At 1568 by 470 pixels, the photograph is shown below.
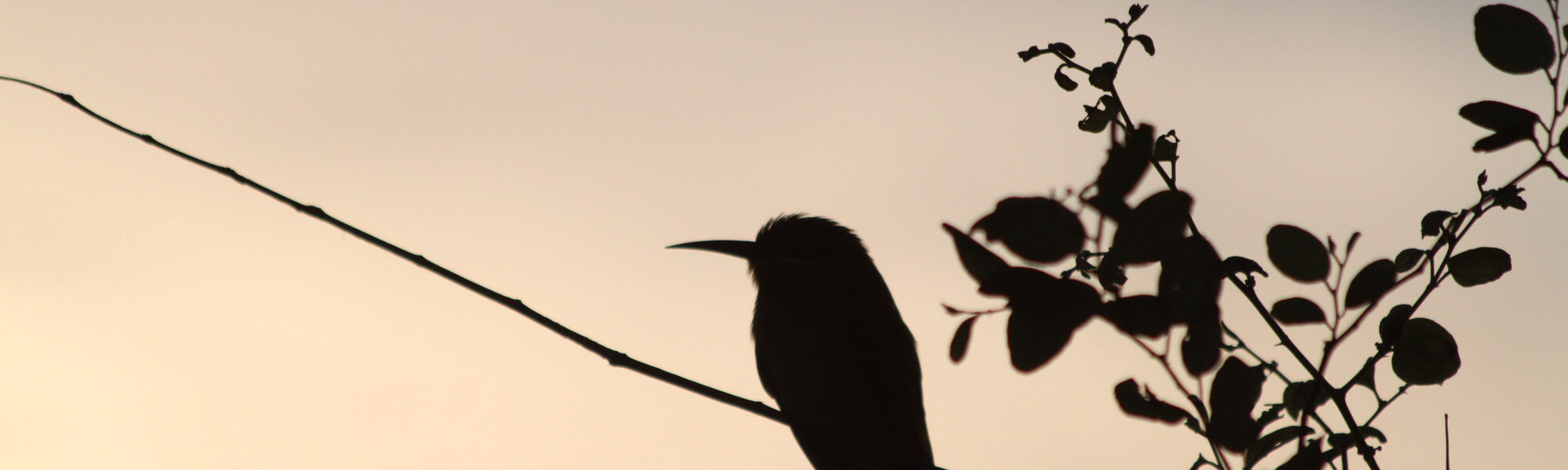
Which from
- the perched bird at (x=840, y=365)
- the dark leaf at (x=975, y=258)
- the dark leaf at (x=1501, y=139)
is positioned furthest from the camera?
the perched bird at (x=840, y=365)

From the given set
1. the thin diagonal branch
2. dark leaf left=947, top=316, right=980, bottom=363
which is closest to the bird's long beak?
the thin diagonal branch

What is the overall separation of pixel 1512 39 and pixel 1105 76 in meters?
0.67

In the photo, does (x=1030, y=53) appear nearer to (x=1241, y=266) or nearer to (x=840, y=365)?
(x=1241, y=266)

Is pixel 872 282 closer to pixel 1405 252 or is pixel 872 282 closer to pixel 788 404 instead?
pixel 788 404

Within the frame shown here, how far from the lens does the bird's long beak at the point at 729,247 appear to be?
204 inches

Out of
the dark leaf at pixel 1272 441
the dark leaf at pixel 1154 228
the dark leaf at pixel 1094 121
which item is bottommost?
the dark leaf at pixel 1272 441

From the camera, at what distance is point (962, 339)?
7.09 feet

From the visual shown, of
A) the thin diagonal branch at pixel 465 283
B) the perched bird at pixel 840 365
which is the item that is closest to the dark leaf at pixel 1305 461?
the thin diagonal branch at pixel 465 283

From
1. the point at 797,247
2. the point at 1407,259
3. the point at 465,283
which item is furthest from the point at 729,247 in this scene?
the point at 1407,259

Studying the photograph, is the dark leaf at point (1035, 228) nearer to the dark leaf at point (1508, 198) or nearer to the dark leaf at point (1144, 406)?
the dark leaf at point (1144, 406)

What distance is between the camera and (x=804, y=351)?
4.96m

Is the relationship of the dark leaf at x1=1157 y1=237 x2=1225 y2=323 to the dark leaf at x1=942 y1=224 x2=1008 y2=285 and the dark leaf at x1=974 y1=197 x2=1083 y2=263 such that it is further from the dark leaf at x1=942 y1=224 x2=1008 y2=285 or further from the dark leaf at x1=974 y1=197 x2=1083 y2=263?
the dark leaf at x1=942 y1=224 x2=1008 y2=285

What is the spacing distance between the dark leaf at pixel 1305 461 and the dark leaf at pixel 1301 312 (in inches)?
13.0

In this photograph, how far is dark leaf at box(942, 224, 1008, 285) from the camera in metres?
1.96
